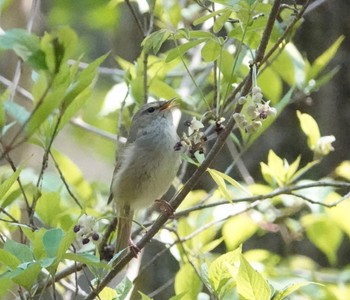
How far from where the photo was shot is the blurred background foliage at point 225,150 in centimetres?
219

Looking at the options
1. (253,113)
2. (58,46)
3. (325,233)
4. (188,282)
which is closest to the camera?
(58,46)

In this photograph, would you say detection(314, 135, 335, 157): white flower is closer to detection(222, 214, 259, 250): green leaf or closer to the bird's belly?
detection(222, 214, 259, 250): green leaf

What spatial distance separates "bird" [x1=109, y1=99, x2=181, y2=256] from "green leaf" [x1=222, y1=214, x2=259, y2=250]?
31 centimetres

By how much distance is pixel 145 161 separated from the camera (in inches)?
123

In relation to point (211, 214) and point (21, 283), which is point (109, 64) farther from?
point (21, 283)

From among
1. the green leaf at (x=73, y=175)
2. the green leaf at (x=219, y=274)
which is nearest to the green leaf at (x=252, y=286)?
the green leaf at (x=219, y=274)

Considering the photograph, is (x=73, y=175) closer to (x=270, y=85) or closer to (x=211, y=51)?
(x=270, y=85)

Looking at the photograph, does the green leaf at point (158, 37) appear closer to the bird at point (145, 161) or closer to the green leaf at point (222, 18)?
the green leaf at point (222, 18)

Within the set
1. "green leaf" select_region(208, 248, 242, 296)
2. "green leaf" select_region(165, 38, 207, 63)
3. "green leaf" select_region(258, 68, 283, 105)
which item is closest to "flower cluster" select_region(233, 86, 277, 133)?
"green leaf" select_region(165, 38, 207, 63)

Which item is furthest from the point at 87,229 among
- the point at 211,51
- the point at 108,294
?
the point at 211,51

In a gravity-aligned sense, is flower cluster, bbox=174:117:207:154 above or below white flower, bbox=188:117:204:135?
below

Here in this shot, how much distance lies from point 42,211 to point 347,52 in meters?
2.14

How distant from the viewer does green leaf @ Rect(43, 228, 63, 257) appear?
1.36m

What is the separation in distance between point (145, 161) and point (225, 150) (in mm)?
809
